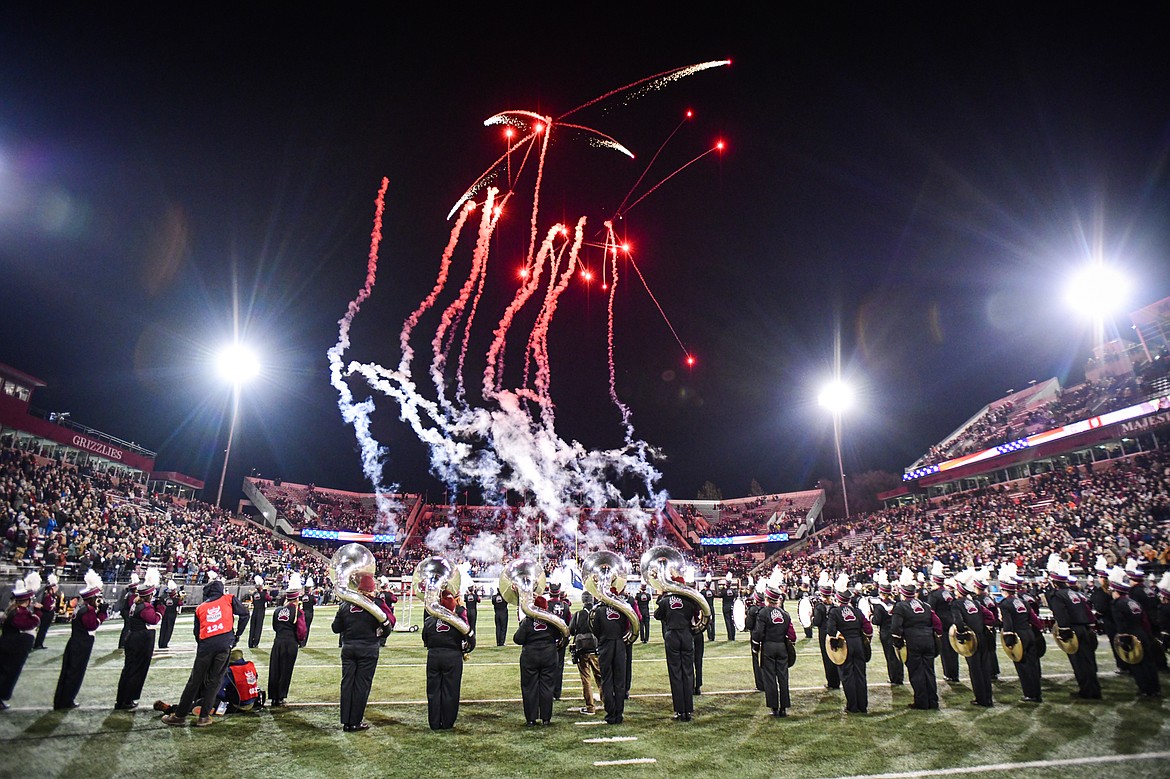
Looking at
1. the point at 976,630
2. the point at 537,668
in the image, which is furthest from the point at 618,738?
the point at 976,630

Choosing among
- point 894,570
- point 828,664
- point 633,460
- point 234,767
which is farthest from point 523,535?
point 234,767

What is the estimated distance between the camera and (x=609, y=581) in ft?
32.5

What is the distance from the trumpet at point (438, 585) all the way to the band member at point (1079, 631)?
1011 centimetres

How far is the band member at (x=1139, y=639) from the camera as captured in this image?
1012 cm

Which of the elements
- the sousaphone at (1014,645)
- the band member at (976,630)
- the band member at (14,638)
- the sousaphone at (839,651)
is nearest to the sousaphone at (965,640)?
the band member at (976,630)

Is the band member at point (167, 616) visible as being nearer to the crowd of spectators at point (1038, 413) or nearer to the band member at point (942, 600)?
the band member at point (942, 600)

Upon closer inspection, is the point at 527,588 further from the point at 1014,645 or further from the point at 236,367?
the point at 236,367

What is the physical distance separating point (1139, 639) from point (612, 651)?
29.3 ft

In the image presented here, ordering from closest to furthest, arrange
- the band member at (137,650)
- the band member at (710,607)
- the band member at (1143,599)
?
the band member at (137,650)
the band member at (1143,599)
the band member at (710,607)

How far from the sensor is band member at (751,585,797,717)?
9422mm

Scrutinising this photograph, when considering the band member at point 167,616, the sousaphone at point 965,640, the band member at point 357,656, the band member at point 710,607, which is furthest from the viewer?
the band member at point 167,616

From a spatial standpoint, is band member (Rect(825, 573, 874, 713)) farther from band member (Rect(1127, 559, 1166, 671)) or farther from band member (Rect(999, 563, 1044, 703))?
band member (Rect(1127, 559, 1166, 671))

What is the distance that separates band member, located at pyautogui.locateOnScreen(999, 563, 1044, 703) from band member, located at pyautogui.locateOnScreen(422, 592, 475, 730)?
9.15m

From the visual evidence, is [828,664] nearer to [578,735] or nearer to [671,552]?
[671,552]
